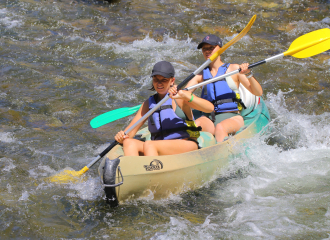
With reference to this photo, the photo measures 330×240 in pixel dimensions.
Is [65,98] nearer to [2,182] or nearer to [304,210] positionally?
[2,182]

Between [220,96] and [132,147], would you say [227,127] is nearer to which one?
[220,96]

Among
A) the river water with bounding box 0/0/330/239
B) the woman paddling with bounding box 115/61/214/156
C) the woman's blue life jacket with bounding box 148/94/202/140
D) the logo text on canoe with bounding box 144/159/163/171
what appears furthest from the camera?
the woman's blue life jacket with bounding box 148/94/202/140

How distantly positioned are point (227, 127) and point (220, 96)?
1.32 ft

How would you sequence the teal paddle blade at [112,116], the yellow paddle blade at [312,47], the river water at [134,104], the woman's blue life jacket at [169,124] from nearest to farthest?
the river water at [134,104] → the woman's blue life jacket at [169,124] → the yellow paddle blade at [312,47] → the teal paddle blade at [112,116]

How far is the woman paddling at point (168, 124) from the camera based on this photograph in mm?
3162

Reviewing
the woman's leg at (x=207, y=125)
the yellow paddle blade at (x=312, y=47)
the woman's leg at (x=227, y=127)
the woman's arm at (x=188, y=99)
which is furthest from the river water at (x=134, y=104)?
the yellow paddle blade at (x=312, y=47)

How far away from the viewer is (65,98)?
5668 millimetres

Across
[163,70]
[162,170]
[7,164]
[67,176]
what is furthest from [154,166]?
[7,164]

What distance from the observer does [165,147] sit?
3258 millimetres

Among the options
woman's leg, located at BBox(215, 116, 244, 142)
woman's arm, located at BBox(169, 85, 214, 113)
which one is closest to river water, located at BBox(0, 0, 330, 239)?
woman's leg, located at BBox(215, 116, 244, 142)

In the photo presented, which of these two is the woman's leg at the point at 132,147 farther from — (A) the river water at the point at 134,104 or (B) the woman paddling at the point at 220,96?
(B) the woman paddling at the point at 220,96

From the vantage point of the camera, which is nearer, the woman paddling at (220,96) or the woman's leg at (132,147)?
the woman's leg at (132,147)

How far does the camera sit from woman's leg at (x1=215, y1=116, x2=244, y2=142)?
12.7 feet

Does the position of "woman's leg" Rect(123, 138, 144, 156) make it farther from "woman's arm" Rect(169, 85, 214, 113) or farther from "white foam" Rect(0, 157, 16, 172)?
"white foam" Rect(0, 157, 16, 172)
